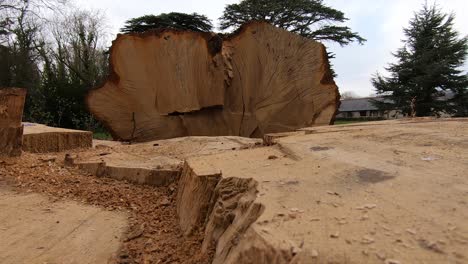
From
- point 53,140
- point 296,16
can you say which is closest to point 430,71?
point 296,16

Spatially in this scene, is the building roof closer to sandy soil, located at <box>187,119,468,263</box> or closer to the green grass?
the green grass

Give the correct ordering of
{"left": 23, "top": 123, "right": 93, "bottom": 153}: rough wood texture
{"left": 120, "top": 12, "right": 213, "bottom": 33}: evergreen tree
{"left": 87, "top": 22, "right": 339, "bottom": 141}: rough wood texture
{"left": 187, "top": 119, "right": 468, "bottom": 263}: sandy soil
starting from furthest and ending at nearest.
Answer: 1. {"left": 120, "top": 12, "right": 213, "bottom": 33}: evergreen tree
2. {"left": 87, "top": 22, "right": 339, "bottom": 141}: rough wood texture
3. {"left": 23, "top": 123, "right": 93, "bottom": 153}: rough wood texture
4. {"left": 187, "top": 119, "right": 468, "bottom": 263}: sandy soil

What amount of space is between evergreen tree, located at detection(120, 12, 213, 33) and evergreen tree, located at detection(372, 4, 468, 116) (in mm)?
8547

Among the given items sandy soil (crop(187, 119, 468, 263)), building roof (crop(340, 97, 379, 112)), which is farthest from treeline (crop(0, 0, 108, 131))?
building roof (crop(340, 97, 379, 112))

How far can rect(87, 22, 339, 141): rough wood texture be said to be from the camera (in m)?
3.67

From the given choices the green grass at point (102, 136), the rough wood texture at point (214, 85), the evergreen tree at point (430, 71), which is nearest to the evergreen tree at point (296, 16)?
the evergreen tree at point (430, 71)

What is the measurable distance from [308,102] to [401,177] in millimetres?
2565

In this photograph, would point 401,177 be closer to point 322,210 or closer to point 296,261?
point 322,210

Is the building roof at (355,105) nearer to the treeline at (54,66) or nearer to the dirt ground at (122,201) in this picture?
the treeline at (54,66)

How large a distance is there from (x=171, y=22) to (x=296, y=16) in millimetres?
7657

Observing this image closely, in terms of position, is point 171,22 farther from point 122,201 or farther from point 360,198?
point 360,198

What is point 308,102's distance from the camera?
3.85 m

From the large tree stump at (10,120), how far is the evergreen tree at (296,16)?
48.8 ft

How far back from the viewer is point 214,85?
376 centimetres
